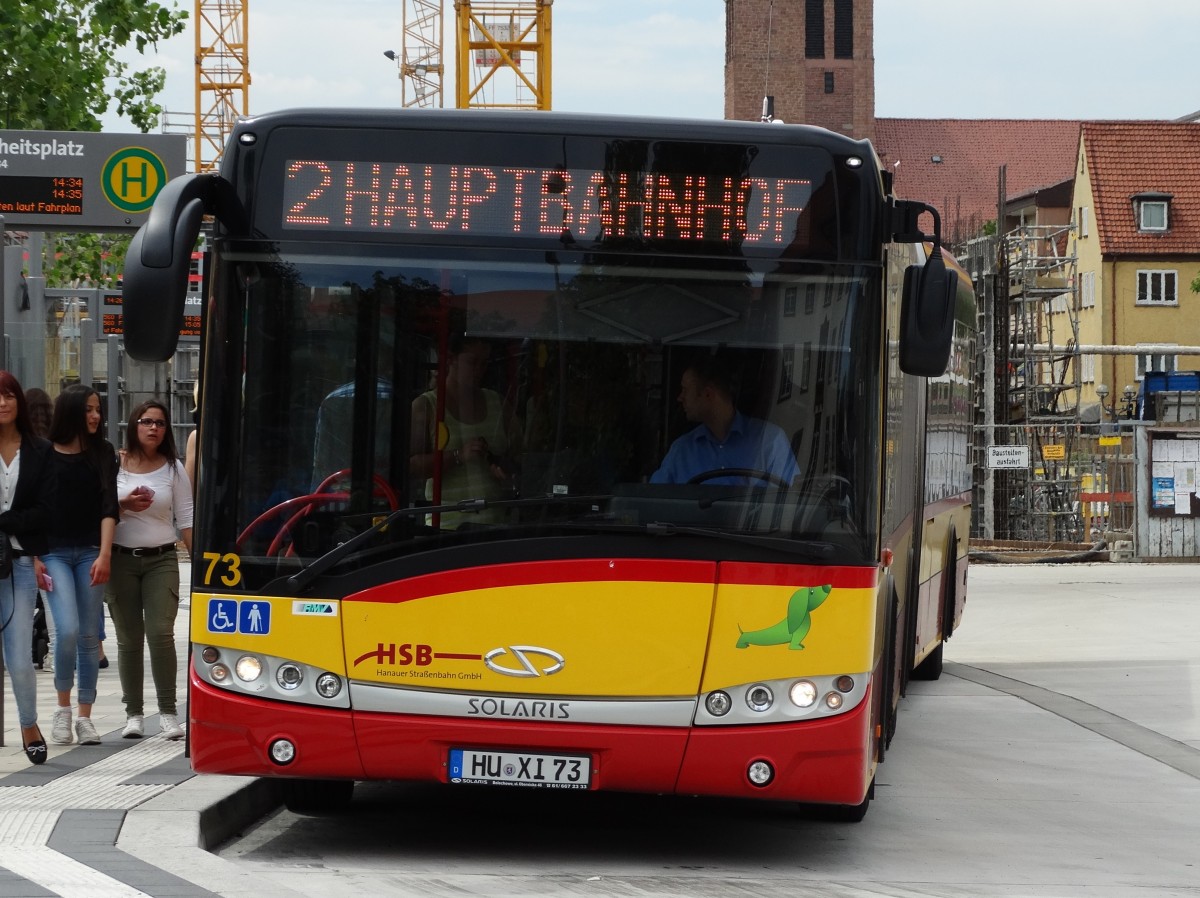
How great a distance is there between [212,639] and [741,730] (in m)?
1.97

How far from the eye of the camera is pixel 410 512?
7301 mm

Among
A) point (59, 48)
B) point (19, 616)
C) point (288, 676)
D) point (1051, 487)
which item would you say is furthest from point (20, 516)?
point (1051, 487)

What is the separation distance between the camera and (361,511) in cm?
731

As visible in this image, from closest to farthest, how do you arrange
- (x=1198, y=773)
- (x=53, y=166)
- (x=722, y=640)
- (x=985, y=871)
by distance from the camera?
1. (x=722, y=640)
2. (x=985, y=871)
3. (x=1198, y=773)
4. (x=53, y=166)

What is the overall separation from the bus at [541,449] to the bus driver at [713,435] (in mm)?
15

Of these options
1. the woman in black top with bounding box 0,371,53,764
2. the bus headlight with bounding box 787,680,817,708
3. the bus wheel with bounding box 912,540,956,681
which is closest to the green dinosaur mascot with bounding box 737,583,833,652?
the bus headlight with bounding box 787,680,817,708

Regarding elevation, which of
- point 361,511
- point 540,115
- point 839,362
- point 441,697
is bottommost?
point 441,697

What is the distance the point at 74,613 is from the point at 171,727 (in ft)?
2.81

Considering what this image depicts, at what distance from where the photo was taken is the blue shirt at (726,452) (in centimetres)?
727

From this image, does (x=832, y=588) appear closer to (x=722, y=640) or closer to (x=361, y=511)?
(x=722, y=640)

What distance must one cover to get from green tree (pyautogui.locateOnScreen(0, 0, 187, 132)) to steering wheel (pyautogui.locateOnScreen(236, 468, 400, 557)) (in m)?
20.7

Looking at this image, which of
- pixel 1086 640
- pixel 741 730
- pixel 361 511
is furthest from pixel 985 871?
pixel 1086 640

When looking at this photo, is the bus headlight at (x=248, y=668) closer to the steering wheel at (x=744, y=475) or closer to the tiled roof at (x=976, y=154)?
the steering wheel at (x=744, y=475)

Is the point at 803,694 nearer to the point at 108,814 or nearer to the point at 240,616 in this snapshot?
the point at 240,616
